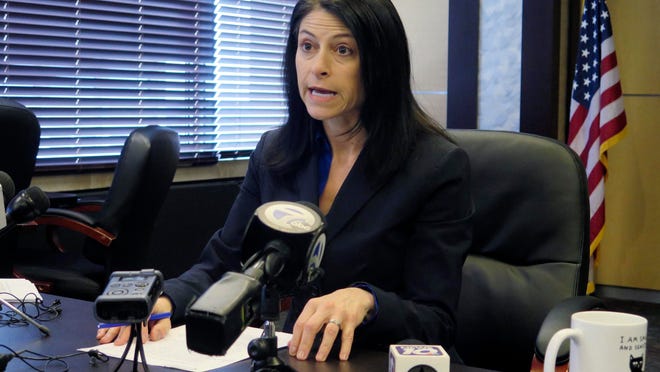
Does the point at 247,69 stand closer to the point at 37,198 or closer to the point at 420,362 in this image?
the point at 37,198

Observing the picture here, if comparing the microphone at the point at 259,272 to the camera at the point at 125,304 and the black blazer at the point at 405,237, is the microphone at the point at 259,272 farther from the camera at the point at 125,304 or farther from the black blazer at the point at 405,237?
the black blazer at the point at 405,237

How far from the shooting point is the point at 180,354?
129 centimetres

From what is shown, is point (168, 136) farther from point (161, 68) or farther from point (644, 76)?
point (644, 76)

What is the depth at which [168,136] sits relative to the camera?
313 centimetres

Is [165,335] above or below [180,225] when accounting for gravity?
above

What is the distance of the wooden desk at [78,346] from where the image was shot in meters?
1.21

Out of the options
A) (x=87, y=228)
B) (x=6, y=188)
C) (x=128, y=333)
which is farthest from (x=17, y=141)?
(x=128, y=333)

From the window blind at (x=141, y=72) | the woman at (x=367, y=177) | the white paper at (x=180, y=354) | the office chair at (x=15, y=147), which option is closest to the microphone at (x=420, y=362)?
the white paper at (x=180, y=354)

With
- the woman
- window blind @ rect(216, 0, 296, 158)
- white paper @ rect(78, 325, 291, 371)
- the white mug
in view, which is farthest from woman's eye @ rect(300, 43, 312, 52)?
window blind @ rect(216, 0, 296, 158)

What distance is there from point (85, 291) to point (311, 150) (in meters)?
1.38

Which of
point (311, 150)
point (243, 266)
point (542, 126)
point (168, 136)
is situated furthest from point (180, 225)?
point (243, 266)

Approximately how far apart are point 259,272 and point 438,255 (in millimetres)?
779

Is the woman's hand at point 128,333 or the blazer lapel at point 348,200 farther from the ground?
the blazer lapel at point 348,200

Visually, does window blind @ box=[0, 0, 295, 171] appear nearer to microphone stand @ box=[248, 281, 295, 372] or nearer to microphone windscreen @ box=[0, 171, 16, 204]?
microphone windscreen @ box=[0, 171, 16, 204]
